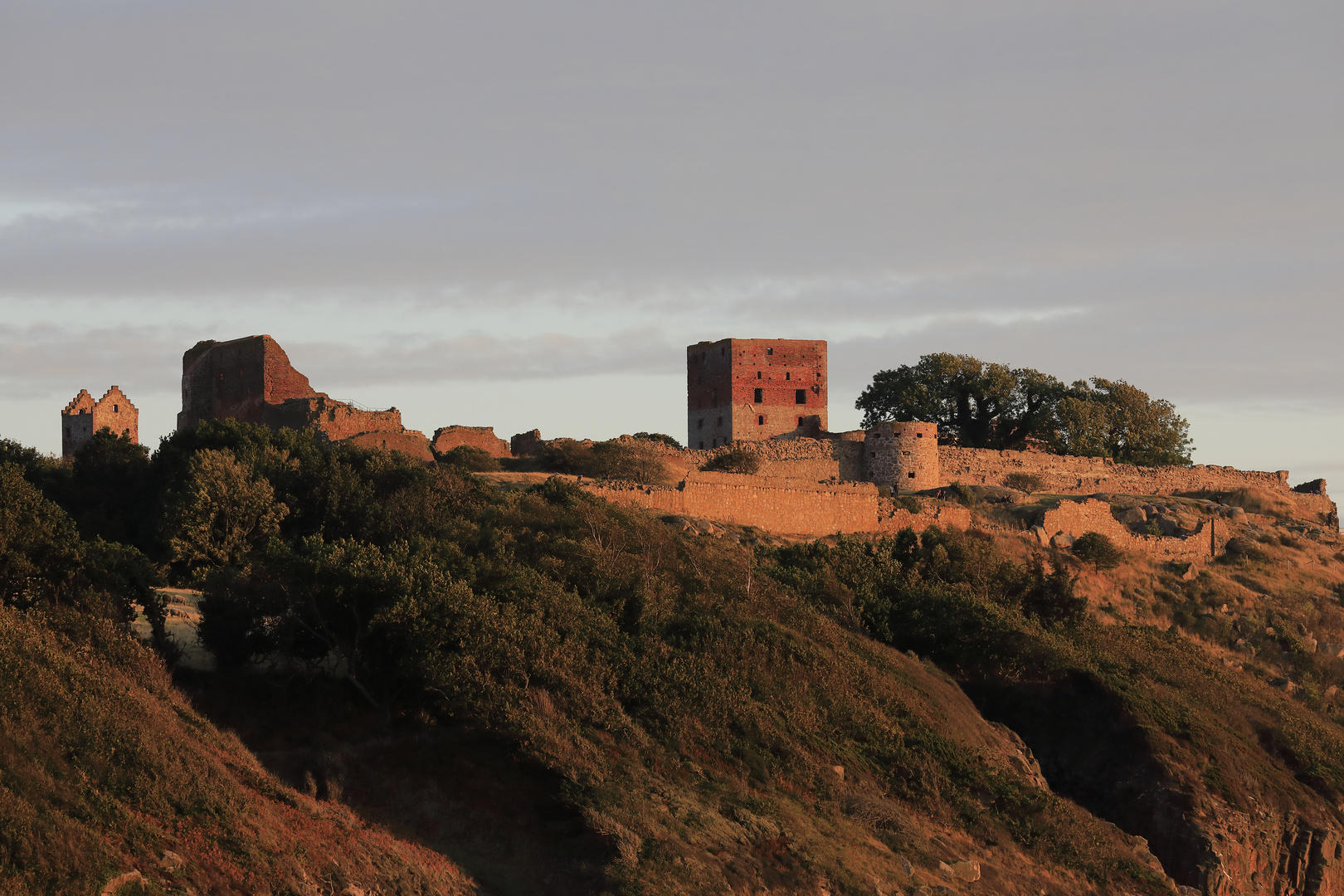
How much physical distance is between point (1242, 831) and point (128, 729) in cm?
1823

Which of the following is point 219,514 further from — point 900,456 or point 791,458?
point 900,456

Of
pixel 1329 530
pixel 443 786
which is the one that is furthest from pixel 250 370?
pixel 1329 530

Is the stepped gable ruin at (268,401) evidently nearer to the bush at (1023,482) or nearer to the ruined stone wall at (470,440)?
the ruined stone wall at (470,440)

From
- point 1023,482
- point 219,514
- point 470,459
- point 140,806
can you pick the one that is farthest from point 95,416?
Answer: point 140,806

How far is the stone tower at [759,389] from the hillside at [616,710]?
19.0 meters

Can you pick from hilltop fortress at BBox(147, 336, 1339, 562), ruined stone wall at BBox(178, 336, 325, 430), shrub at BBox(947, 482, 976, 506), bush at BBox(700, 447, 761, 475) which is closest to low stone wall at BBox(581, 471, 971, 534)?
hilltop fortress at BBox(147, 336, 1339, 562)

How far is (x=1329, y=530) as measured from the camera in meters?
52.7

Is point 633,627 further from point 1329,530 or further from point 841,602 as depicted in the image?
point 1329,530

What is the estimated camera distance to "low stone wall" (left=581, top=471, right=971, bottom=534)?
34.3 meters

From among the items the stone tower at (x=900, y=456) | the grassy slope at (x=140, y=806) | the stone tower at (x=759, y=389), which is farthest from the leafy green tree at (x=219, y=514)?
the stone tower at (x=759, y=389)

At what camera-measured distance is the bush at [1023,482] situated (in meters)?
52.2

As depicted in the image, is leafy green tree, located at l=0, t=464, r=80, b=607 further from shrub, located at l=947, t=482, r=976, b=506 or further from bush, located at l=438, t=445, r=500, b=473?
shrub, located at l=947, t=482, r=976, b=506

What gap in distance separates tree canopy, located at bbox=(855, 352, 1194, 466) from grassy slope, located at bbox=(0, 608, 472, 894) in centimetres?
4431

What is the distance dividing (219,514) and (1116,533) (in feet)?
88.6
